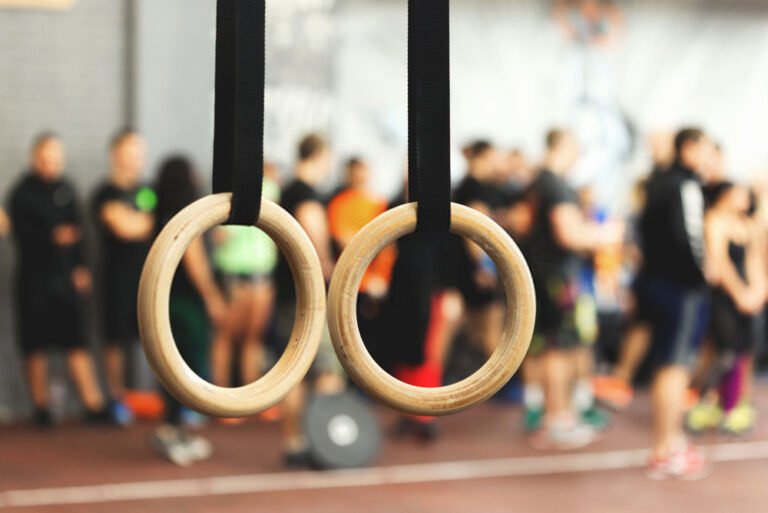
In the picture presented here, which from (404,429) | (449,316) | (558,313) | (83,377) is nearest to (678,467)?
(558,313)

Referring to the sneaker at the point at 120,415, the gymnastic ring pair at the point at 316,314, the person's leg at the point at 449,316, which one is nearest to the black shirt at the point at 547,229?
the person's leg at the point at 449,316

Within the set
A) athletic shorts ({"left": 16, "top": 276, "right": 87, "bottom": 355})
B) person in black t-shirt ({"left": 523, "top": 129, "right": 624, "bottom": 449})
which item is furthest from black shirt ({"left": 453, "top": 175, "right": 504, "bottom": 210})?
athletic shorts ({"left": 16, "top": 276, "right": 87, "bottom": 355})

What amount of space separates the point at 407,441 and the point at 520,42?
4.48m

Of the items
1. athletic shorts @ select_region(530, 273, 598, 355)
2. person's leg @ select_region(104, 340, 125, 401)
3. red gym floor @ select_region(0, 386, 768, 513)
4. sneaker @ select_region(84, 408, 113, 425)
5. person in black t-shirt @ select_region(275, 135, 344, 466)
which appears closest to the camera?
red gym floor @ select_region(0, 386, 768, 513)

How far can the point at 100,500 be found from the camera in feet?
16.6

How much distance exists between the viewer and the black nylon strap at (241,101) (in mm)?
1532

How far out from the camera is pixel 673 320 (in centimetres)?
533

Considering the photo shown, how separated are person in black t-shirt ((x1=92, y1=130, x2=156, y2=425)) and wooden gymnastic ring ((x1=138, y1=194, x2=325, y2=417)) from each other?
5030 mm

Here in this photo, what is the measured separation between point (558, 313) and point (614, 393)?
2026mm

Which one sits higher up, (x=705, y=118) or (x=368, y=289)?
(x=705, y=118)

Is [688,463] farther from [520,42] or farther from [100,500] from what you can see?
[520,42]

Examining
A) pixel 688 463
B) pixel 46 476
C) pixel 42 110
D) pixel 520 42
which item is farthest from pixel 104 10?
pixel 688 463

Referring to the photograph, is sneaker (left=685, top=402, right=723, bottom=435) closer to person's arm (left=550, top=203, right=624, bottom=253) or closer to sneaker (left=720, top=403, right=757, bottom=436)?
sneaker (left=720, top=403, right=757, bottom=436)

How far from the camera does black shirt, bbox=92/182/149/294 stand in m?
6.73
